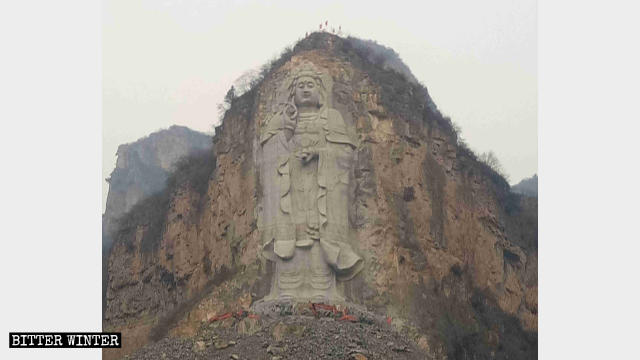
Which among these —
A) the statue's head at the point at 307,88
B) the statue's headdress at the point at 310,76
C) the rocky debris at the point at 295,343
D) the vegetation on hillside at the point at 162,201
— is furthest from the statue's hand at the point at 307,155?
the vegetation on hillside at the point at 162,201

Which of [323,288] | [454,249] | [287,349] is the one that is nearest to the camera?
[287,349]

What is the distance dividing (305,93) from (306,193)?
2174mm

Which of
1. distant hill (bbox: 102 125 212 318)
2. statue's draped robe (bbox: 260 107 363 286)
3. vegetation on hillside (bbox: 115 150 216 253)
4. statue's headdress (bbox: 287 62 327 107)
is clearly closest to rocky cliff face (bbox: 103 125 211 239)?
distant hill (bbox: 102 125 212 318)

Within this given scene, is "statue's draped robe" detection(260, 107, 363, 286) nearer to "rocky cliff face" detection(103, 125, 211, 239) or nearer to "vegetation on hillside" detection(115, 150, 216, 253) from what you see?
"vegetation on hillside" detection(115, 150, 216, 253)

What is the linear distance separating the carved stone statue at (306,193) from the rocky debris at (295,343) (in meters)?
1.42

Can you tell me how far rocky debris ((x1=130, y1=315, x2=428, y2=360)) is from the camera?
113 feet

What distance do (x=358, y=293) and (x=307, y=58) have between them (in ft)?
19.3

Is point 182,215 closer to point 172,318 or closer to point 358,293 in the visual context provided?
point 172,318

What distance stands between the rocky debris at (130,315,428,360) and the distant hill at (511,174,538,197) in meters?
7.94

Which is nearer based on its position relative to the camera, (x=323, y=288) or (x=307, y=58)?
(x=323, y=288)

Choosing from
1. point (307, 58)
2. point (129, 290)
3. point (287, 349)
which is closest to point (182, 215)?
point (129, 290)

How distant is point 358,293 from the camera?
3734cm

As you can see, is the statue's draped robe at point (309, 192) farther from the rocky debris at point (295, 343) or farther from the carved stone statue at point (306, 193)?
the rocky debris at point (295, 343)

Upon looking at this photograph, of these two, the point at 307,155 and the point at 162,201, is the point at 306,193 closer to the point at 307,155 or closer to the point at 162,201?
the point at 307,155
